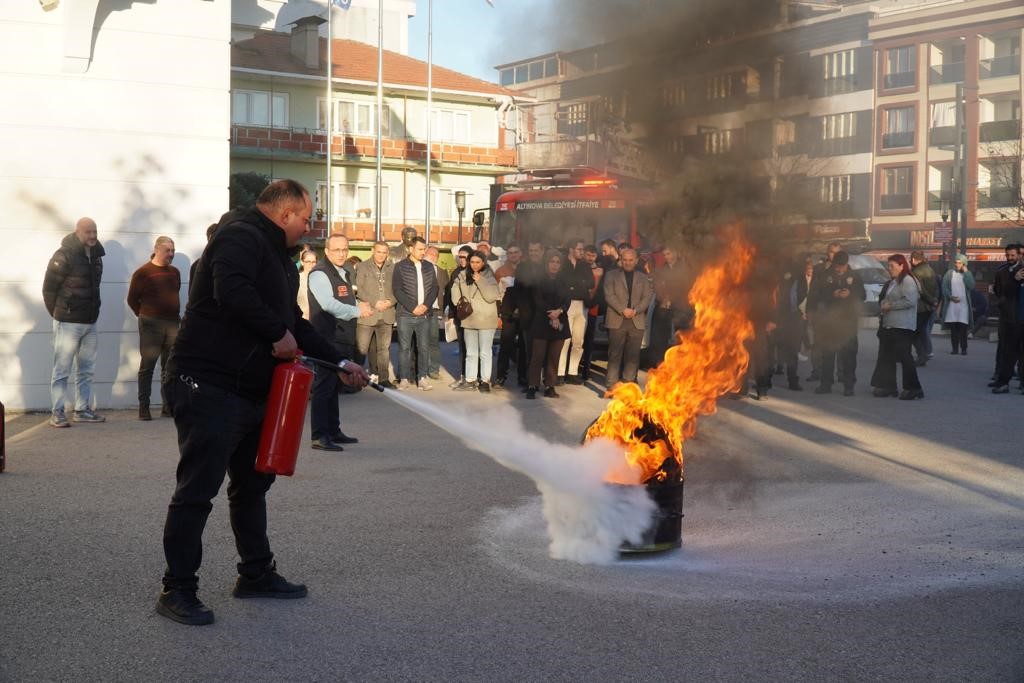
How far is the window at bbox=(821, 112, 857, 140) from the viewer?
827 centimetres

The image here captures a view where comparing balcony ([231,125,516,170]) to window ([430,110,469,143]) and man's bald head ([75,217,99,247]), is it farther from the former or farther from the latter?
man's bald head ([75,217,99,247])

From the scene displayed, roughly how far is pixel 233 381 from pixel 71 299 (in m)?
7.05

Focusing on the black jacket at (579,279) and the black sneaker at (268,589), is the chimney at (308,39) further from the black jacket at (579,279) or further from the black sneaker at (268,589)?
the black sneaker at (268,589)

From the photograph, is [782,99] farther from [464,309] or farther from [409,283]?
[464,309]

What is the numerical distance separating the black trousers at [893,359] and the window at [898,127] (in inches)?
104

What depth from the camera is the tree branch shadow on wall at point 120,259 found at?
12.7 metres

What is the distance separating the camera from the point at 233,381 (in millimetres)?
5242

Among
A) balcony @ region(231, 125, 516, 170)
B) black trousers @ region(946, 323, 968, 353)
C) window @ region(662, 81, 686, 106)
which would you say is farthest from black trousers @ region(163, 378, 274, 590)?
balcony @ region(231, 125, 516, 170)

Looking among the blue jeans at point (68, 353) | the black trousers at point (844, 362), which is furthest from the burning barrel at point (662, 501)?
the black trousers at point (844, 362)

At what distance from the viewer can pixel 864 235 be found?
36.6 ft

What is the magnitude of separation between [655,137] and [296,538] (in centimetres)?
470

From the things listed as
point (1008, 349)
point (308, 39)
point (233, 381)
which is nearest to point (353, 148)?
point (308, 39)

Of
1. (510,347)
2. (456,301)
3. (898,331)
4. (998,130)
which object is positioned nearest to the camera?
(898,331)

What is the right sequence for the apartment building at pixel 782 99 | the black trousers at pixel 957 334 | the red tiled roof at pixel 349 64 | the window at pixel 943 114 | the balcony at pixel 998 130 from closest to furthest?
the apartment building at pixel 782 99 < the black trousers at pixel 957 334 < the window at pixel 943 114 < the balcony at pixel 998 130 < the red tiled roof at pixel 349 64
